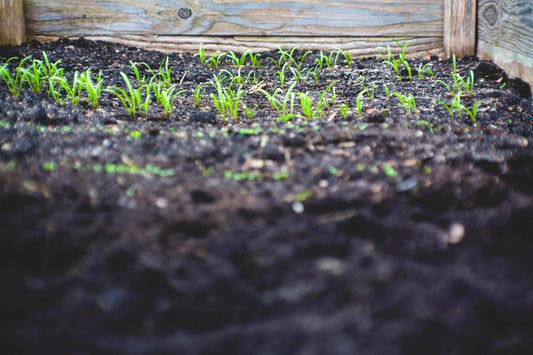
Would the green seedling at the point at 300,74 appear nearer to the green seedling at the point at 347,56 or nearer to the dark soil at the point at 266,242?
the green seedling at the point at 347,56

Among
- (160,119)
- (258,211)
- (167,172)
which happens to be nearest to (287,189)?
(258,211)

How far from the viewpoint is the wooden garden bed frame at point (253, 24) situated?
303cm

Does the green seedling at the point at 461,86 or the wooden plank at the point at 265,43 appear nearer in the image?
the green seedling at the point at 461,86

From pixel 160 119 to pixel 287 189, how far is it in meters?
1.09

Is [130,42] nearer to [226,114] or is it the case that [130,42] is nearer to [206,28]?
[206,28]

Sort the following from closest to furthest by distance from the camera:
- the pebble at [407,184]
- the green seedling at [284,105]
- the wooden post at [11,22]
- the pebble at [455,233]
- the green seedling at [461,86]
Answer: the pebble at [455,233]
the pebble at [407,184]
the green seedling at [284,105]
the green seedling at [461,86]
the wooden post at [11,22]

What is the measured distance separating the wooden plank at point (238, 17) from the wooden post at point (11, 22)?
10 centimetres

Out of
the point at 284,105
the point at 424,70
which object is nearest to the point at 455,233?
the point at 284,105

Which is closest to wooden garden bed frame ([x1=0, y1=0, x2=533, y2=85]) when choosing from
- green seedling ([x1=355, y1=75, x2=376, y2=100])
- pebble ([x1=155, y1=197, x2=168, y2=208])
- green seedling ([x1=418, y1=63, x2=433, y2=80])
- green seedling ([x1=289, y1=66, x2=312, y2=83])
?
green seedling ([x1=418, y1=63, x2=433, y2=80])

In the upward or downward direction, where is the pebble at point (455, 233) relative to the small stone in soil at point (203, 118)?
downward

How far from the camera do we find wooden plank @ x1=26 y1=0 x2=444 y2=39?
306 centimetres

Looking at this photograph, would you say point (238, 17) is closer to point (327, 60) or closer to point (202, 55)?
point (202, 55)

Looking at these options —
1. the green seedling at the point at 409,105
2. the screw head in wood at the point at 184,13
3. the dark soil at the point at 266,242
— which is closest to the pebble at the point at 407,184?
the dark soil at the point at 266,242

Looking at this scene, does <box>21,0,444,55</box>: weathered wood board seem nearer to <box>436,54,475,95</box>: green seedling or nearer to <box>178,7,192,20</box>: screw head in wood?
<box>178,7,192,20</box>: screw head in wood
